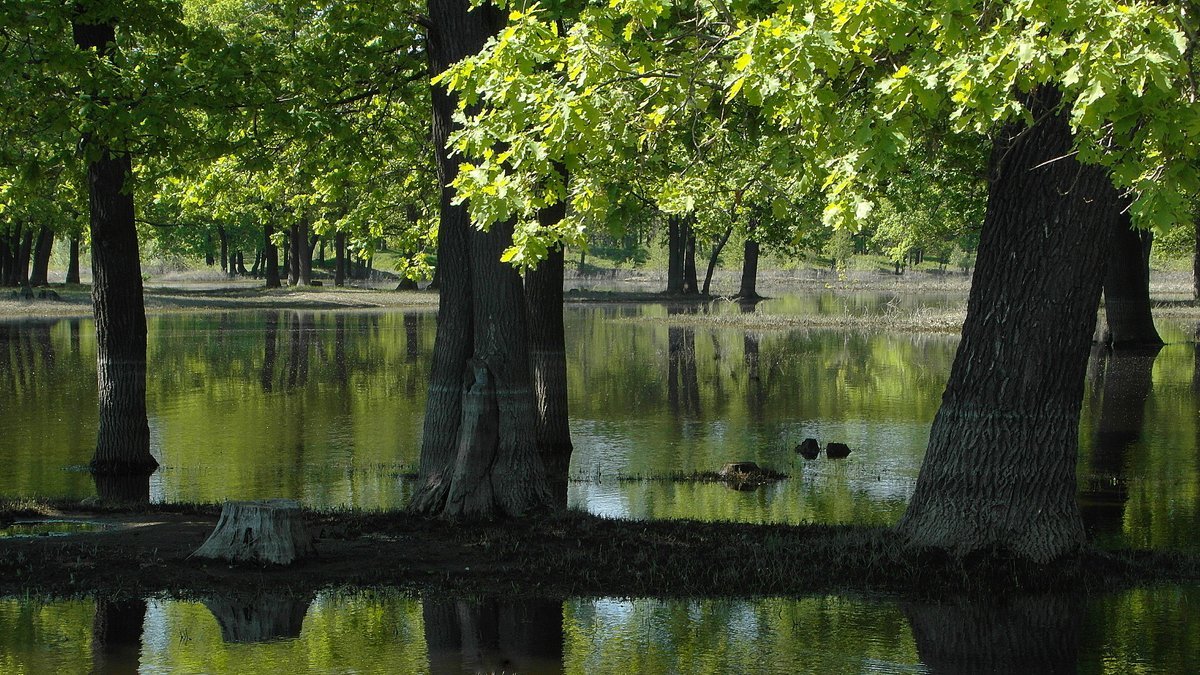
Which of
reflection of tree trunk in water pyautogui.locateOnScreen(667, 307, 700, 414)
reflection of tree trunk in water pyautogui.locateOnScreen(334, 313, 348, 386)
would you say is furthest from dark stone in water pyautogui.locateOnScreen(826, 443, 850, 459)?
reflection of tree trunk in water pyautogui.locateOnScreen(334, 313, 348, 386)

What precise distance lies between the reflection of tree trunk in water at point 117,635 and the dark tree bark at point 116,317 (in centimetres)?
845

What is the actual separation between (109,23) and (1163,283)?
8184 cm

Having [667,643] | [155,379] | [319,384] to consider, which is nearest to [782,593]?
[667,643]

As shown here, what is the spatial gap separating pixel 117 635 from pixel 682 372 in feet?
79.8

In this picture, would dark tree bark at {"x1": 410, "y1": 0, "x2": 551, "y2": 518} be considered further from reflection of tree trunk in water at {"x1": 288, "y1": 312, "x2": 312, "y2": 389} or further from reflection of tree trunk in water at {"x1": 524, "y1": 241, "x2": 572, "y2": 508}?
reflection of tree trunk in water at {"x1": 288, "y1": 312, "x2": 312, "y2": 389}

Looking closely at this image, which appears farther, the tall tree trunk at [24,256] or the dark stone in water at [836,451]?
the tall tree trunk at [24,256]

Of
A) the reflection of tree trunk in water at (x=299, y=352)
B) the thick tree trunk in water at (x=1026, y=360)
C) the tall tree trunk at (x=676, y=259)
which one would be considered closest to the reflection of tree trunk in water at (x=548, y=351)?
the thick tree trunk in water at (x=1026, y=360)

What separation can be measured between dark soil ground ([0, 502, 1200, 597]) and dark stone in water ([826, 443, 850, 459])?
7334mm

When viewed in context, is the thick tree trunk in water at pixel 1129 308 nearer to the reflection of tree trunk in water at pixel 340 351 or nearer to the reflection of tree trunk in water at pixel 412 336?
the reflection of tree trunk in water at pixel 412 336

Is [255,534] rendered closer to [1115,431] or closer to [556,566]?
[556,566]

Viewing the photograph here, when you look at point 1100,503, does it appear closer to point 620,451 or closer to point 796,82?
point 620,451

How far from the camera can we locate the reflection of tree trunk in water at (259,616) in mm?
8633

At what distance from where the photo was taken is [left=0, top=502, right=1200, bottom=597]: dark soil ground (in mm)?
9953

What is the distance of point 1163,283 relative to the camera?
84.5m
